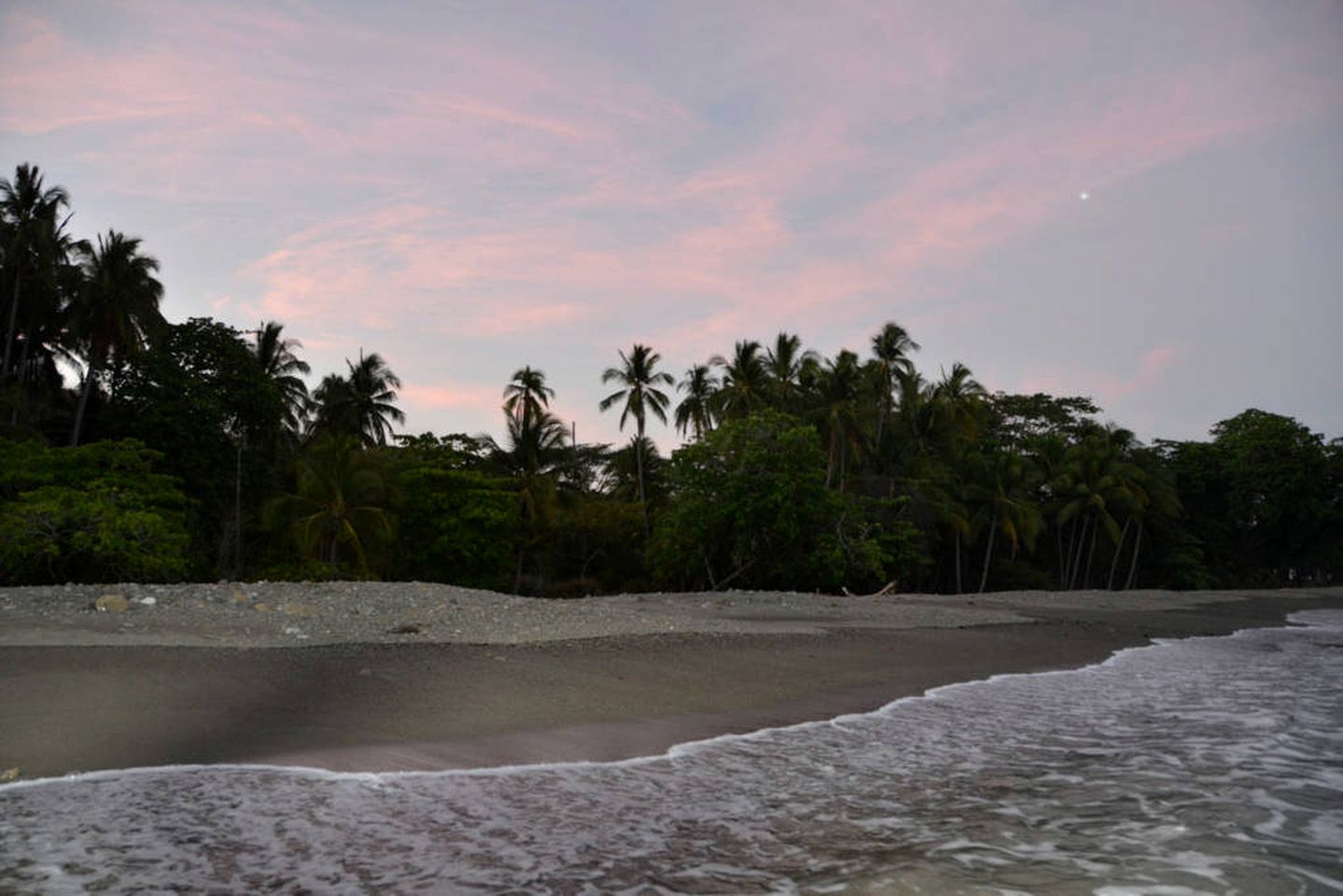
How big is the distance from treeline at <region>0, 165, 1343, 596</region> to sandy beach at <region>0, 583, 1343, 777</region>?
324 inches

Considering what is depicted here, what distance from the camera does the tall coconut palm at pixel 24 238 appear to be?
2744 centimetres

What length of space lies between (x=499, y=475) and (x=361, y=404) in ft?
35.5

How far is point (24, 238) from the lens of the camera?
2762 cm

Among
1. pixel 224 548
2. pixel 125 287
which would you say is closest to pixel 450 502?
pixel 224 548

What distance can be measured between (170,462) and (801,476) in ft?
64.9

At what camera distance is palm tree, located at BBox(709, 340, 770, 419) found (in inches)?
1464

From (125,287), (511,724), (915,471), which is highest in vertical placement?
(125,287)

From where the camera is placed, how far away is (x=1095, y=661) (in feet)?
39.1

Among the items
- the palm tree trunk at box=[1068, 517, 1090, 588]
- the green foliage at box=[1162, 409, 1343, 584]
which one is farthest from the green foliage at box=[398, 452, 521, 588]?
the green foliage at box=[1162, 409, 1343, 584]

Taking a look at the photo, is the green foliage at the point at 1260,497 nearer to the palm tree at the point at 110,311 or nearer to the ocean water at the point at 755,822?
the ocean water at the point at 755,822

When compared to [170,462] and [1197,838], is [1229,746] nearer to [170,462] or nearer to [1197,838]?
[1197,838]

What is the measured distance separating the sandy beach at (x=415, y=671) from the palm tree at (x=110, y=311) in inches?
753

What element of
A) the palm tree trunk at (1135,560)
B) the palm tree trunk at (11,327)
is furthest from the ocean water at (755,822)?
the palm tree trunk at (1135,560)

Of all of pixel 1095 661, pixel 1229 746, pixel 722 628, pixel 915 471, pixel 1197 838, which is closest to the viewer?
pixel 1197 838
